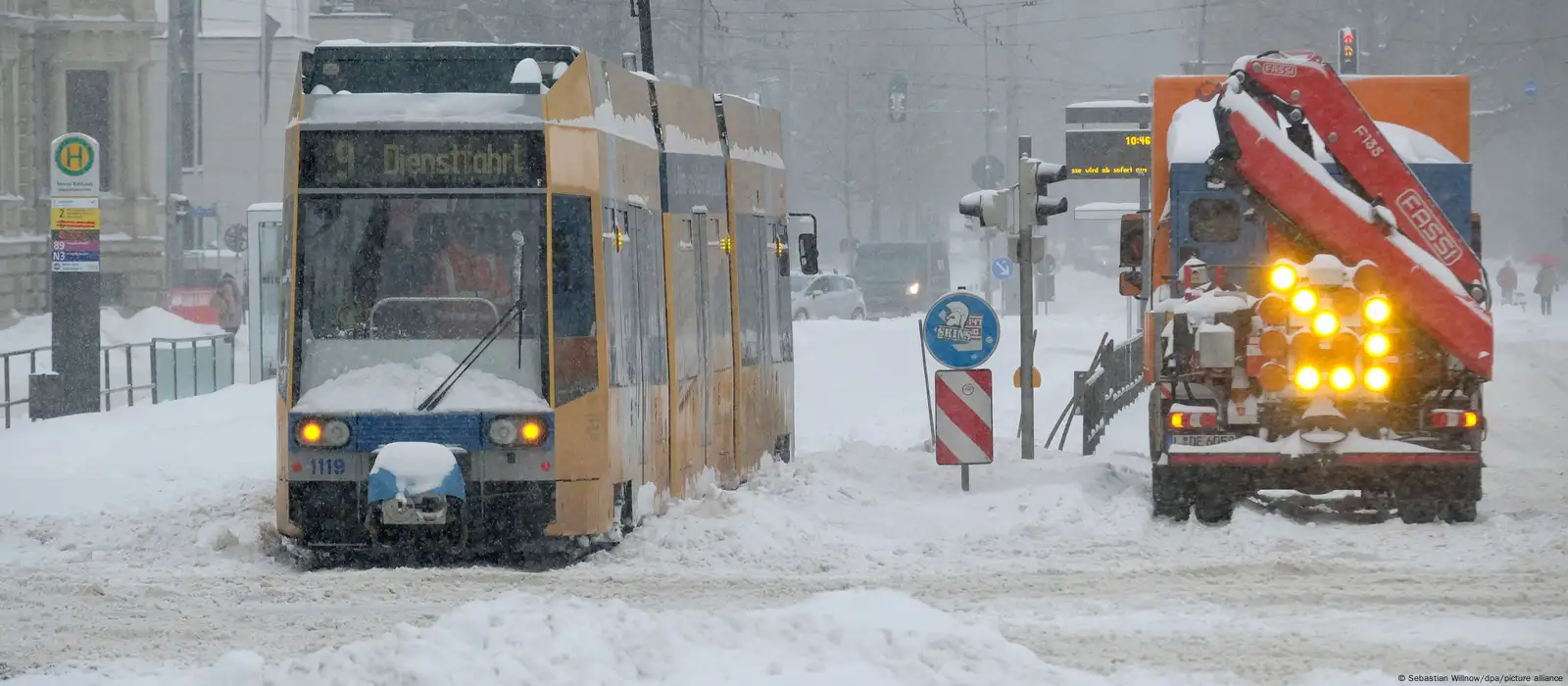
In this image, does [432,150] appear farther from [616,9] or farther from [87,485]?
[616,9]

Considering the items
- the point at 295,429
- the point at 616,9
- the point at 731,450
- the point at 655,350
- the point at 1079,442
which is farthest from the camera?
the point at 616,9

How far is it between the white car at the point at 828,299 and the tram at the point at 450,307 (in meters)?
43.5

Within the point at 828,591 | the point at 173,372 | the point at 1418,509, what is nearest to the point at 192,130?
the point at 173,372

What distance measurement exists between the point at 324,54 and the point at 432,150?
89 centimetres

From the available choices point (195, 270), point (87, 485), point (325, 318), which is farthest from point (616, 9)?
point (325, 318)

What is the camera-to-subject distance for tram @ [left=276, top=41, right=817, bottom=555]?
1181cm

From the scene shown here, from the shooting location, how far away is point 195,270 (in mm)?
58750

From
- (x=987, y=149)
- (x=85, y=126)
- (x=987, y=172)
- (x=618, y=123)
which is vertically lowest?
(x=618, y=123)

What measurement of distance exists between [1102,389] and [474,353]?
37.6ft

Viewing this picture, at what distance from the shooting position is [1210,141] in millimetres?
14734

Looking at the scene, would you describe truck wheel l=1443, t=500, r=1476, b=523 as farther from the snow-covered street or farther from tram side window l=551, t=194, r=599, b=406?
tram side window l=551, t=194, r=599, b=406

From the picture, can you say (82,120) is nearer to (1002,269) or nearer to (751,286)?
(1002,269)

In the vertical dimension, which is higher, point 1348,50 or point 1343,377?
point 1348,50

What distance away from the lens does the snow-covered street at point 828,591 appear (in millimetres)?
8367
